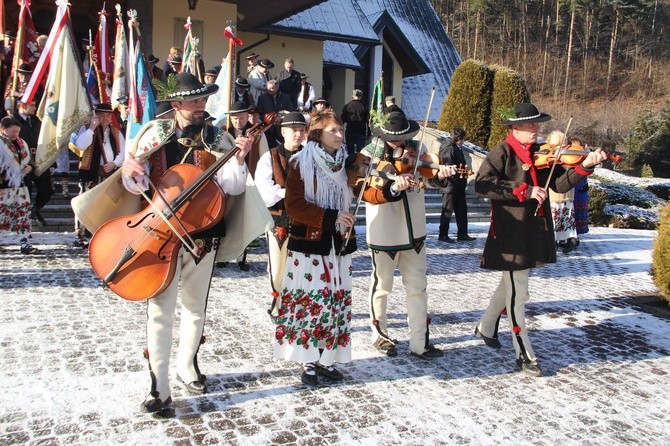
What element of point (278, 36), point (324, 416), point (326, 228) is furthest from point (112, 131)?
point (278, 36)

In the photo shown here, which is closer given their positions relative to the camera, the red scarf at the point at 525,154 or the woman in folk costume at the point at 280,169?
the red scarf at the point at 525,154

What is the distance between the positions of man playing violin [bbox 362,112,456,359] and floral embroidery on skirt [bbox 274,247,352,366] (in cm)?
85

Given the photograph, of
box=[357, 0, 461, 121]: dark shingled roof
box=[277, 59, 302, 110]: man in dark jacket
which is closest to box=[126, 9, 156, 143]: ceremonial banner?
box=[277, 59, 302, 110]: man in dark jacket

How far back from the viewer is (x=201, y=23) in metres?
14.5

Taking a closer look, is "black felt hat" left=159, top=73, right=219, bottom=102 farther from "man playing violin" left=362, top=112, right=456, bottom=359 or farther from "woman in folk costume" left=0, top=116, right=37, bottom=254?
"woman in folk costume" left=0, top=116, right=37, bottom=254

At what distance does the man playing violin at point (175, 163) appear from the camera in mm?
3826

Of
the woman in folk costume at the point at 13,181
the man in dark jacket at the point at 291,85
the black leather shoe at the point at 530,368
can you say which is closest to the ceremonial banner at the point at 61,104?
the woman in folk costume at the point at 13,181

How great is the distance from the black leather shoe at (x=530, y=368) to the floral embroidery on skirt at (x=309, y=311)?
172 cm

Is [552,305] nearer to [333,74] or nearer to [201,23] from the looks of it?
[201,23]

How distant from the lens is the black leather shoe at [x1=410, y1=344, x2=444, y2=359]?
5355mm

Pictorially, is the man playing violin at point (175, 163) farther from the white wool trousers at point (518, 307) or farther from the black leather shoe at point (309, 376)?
the white wool trousers at point (518, 307)

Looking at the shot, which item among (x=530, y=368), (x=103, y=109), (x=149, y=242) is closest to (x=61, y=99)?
(x=103, y=109)

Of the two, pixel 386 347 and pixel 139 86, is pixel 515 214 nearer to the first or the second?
pixel 386 347

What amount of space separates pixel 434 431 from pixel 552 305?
4.01m
